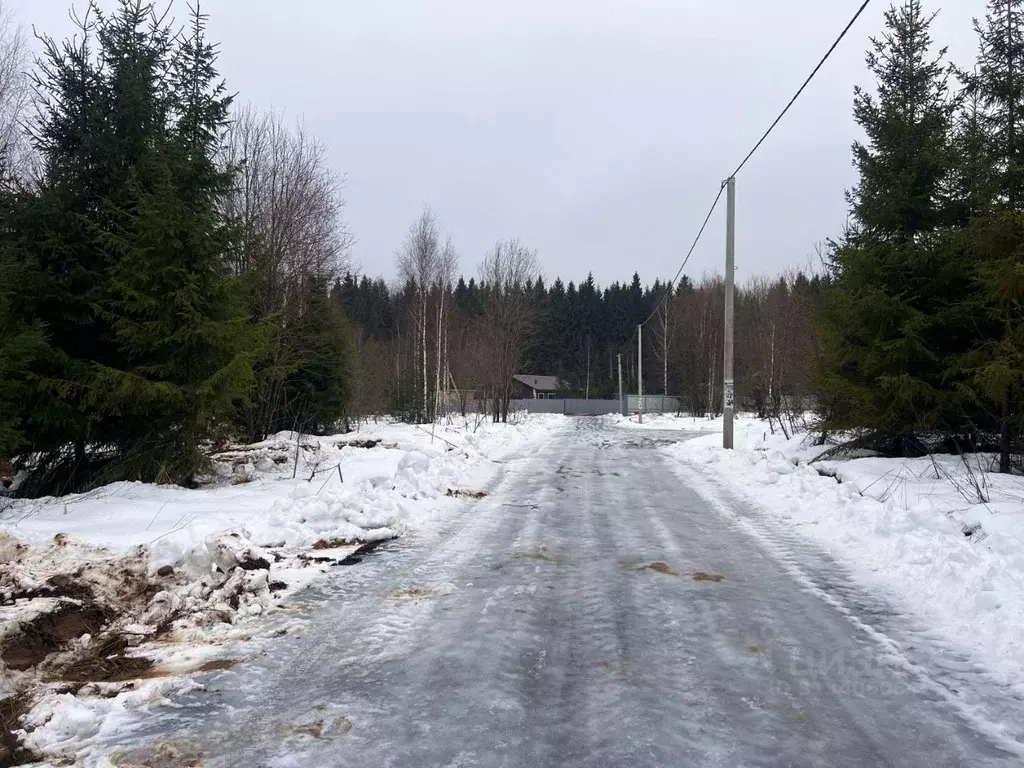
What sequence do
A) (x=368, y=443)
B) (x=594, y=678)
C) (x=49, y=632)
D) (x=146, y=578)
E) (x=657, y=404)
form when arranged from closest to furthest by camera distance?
(x=594, y=678), (x=49, y=632), (x=146, y=578), (x=368, y=443), (x=657, y=404)

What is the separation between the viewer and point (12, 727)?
12.4 feet

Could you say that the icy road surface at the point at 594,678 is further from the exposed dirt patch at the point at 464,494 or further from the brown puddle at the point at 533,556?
the exposed dirt patch at the point at 464,494

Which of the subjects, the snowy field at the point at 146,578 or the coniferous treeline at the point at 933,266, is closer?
the snowy field at the point at 146,578

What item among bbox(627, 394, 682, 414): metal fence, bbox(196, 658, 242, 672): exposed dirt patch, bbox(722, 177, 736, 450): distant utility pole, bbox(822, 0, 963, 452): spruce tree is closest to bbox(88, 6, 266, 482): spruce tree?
bbox(196, 658, 242, 672): exposed dirt patch

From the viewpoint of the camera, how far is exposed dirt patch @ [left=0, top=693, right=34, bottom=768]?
136 inches

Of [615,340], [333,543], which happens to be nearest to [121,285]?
[333,543]

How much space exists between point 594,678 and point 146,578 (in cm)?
410

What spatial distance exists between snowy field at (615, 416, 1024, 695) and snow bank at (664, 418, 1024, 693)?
13mm

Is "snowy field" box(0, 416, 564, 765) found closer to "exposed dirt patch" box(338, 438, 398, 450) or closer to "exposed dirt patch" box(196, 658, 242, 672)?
"exposed dirt patch" box(196, 658, 242, 672)

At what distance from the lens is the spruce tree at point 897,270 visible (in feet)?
40.3

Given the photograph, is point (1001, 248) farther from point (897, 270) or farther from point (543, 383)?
point (543, 383)

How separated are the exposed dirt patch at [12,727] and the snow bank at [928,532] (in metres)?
5.80

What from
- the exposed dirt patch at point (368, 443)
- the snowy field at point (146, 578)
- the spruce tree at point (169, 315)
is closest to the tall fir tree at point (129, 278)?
the spruce tree at point (169, 315)

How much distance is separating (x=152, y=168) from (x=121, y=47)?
2614 mm
